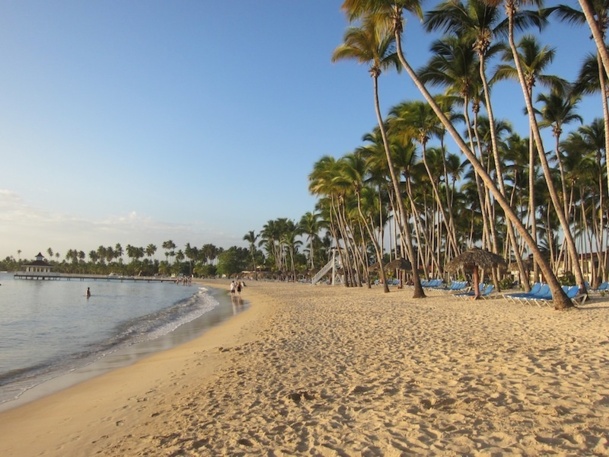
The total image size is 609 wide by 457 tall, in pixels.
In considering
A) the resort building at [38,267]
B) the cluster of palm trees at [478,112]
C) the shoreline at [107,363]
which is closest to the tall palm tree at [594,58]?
the cluster of palm trees at [478,112]

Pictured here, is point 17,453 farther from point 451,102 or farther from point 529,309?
point 451,102

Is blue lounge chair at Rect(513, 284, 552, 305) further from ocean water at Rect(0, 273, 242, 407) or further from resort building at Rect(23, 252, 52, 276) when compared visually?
resort building at Rect(23, 252, 52, 276)

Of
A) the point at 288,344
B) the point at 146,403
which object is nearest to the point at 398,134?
the point at 288,344

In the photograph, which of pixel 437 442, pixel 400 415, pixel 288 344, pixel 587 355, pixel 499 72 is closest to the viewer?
pixel 437 442

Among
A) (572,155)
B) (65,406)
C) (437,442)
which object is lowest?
(65,406)

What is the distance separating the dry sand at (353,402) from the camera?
4141 mm

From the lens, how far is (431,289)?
1151 inches

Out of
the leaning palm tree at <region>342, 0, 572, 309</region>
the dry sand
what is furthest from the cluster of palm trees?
the dry sand

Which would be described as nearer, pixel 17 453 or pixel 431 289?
pixel 17 453

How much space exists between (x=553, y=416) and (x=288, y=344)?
6.42 m

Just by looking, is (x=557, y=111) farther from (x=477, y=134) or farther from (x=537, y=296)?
(x=537, y=296)

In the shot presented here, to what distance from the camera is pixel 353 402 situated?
17.5 ft

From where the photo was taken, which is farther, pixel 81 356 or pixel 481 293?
pixel 481 293

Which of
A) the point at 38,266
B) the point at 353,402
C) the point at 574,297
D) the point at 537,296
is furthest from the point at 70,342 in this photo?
the point at 38,266
